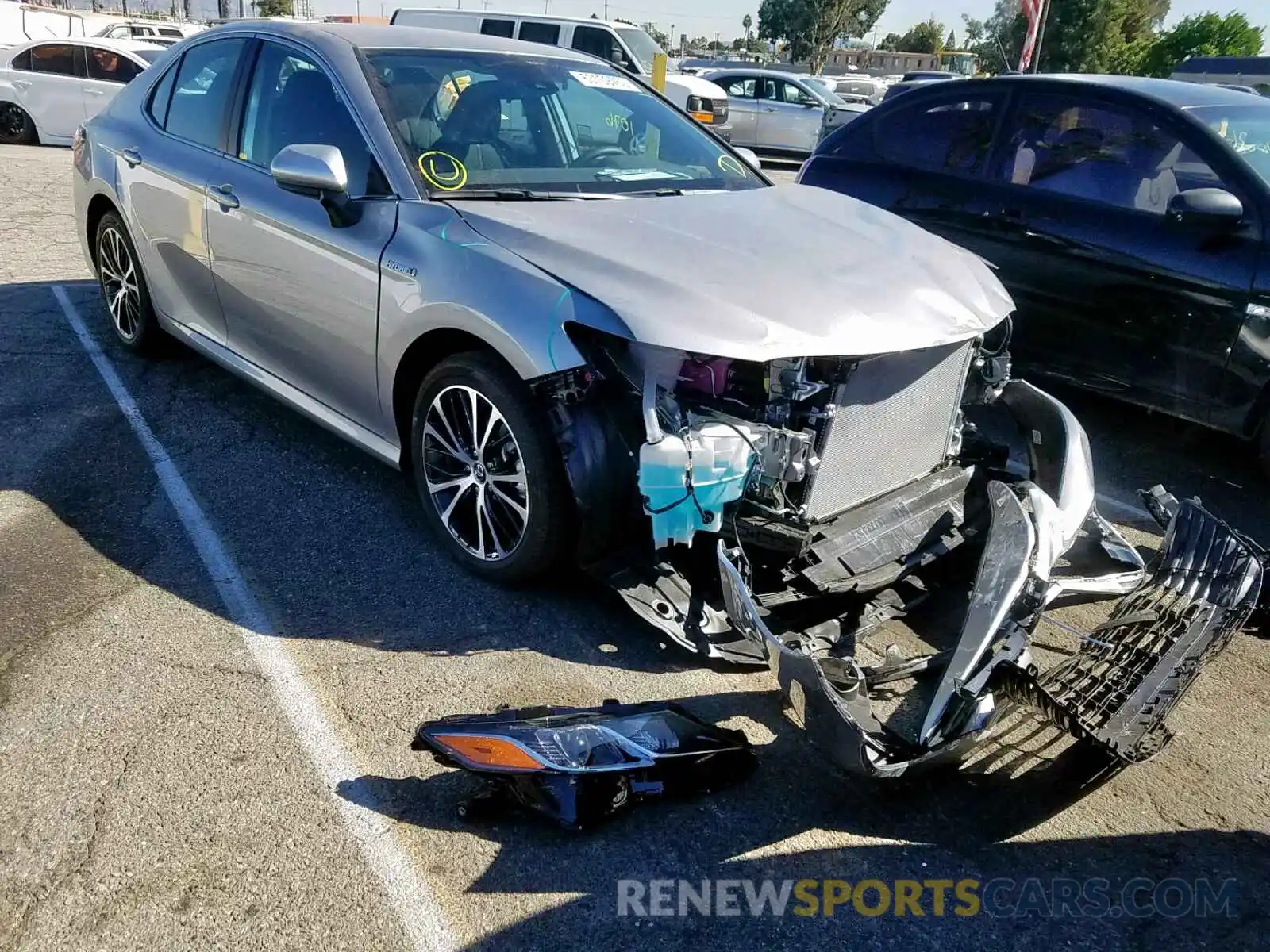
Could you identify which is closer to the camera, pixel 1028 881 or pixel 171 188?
pixel 1028 881

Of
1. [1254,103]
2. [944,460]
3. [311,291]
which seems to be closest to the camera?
[944,460]

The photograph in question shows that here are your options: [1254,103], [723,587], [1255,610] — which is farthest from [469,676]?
[1254,103]

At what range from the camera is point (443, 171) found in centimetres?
368

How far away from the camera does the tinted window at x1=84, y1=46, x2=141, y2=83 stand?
14664 millimetres

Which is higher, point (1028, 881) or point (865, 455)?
point (865, 455)

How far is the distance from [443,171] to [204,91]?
178 cm

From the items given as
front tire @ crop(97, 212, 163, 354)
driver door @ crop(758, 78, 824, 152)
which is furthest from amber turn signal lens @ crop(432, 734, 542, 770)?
driver door @ crop(758, 78, 824, 152)

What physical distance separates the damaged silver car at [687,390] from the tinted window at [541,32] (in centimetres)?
1130

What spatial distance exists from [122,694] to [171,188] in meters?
2.69

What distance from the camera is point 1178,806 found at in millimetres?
2797

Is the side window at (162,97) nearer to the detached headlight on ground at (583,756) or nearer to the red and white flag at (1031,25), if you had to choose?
the detached headlight on ground at (583,756)

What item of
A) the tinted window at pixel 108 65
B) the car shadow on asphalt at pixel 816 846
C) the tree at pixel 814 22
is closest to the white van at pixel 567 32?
the tinted window at pixel 108 65

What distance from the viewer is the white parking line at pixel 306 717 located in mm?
2316

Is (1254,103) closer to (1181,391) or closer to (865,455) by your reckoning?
(1181,391)
